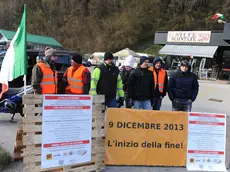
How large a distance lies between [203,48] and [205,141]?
22401 millimetres

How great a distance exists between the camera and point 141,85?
5.57 metres

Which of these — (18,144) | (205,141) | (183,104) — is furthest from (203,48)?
(18,144)

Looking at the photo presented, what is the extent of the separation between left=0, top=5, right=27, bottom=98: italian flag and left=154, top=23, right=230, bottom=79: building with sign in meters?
21.5

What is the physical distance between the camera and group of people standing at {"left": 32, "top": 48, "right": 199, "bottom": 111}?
206 inches

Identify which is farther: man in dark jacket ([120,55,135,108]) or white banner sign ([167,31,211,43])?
white banner sign ([167,31,211,43])

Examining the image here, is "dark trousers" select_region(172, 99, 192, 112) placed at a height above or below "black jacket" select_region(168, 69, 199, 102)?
below

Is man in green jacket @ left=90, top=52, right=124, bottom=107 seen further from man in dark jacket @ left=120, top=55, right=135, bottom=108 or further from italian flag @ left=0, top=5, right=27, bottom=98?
man in dark jacket @ left=120, top=55, right=135, bottom=108

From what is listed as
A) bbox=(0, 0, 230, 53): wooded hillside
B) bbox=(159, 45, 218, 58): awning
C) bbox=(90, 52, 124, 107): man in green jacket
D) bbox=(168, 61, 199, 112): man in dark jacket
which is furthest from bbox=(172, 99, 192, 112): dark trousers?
bbox=(0, 0, 230, 53): wooded hillside

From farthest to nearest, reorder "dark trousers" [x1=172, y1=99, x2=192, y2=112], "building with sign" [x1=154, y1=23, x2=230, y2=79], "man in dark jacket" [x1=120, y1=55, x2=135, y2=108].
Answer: "building with sign" [x1=154, y1=23, x2=230, y2=79] → "man in dark jacket" [x1=120, y1=55, x2=135, y2=108] → "dark trousers" [x1=172, y1=99, x2=192, y2=112]

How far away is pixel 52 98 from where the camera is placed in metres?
3.83

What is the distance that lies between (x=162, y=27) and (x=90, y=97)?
46632mm

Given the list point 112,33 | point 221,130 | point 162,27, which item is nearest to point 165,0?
point 162,27

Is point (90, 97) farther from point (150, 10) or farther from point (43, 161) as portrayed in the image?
point (150, 10)

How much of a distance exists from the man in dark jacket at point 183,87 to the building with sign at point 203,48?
19.5m
